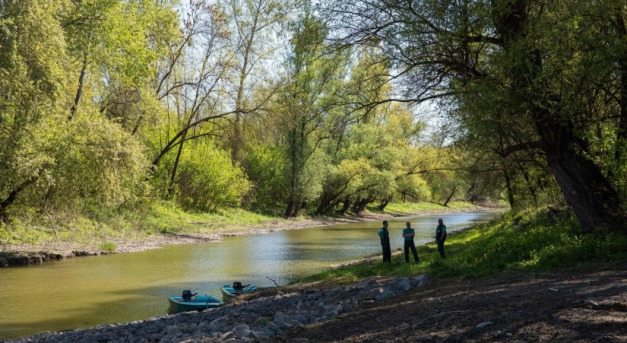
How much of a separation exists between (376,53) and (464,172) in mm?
11056

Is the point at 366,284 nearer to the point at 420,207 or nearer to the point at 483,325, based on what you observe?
the point at 483,325

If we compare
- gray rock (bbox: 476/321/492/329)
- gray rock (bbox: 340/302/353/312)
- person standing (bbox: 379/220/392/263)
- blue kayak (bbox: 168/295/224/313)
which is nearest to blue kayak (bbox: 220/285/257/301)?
blue kayak (bbox: 168/295/224/313)

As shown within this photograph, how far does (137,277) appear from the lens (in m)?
20.3

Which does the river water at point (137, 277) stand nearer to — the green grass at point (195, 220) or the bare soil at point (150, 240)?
the bare soil at point (150, 240)

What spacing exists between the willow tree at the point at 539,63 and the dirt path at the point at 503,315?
3.96m

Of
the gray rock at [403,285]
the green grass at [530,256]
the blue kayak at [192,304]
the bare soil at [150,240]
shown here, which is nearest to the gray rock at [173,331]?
the blue kayak at [192,304]

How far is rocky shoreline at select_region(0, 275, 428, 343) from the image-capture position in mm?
9336

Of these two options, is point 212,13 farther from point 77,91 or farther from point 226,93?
point 77,91

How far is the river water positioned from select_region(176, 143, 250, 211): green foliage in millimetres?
11335

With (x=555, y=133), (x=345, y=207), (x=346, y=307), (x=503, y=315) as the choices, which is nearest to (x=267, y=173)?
(x=345, y=207)

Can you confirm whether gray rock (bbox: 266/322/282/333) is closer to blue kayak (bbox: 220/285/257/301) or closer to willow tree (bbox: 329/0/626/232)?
blue kayak (bbox: 220/285/257/301)

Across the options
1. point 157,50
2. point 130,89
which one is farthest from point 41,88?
point 157,50

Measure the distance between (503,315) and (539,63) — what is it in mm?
8503

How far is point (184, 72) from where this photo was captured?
39.8 meters
